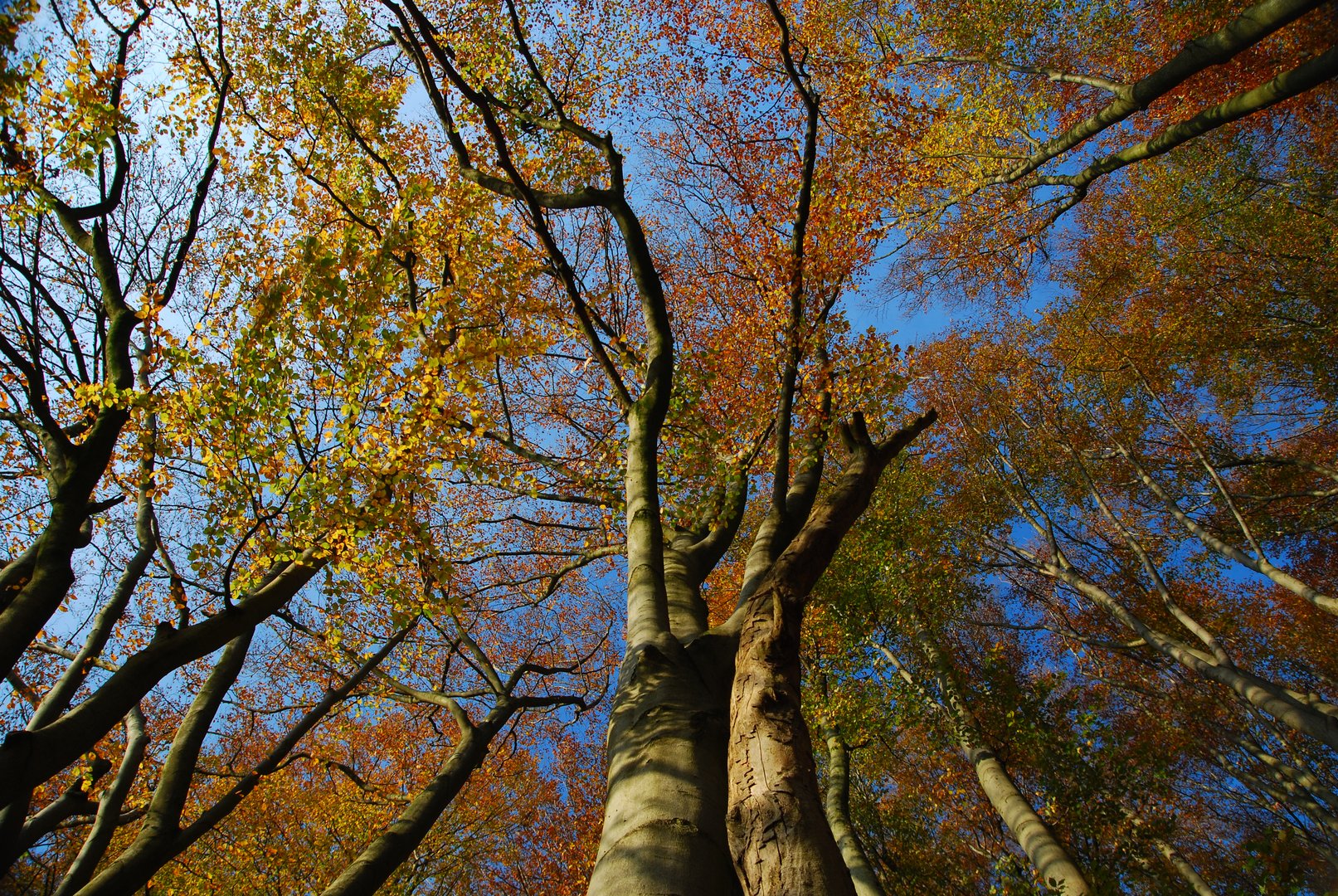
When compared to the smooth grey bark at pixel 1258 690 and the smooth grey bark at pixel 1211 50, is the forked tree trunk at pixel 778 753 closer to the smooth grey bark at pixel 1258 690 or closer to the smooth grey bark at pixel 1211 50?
the smooth grey bark at pixel 1211 50

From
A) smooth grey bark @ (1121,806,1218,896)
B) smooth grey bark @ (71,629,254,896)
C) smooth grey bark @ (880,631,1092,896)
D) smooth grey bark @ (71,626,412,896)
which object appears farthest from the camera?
smooth grey bark @ (1121,806,1218,896)

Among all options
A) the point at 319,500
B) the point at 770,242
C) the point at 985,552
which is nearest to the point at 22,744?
the point at 319,500

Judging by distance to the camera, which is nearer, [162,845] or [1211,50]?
[162,845]

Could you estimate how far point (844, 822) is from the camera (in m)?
8.42

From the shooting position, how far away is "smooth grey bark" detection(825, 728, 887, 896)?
24.2ft

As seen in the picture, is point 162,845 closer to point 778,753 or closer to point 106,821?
point 106,821

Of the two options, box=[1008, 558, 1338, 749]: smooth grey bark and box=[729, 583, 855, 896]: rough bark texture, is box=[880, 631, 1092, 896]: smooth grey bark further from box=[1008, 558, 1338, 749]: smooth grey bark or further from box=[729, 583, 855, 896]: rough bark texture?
box=[729, 583, 855, 896]: rough bark texture

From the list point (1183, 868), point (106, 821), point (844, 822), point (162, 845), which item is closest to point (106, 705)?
point (162, 845)

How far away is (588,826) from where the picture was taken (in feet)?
59.1

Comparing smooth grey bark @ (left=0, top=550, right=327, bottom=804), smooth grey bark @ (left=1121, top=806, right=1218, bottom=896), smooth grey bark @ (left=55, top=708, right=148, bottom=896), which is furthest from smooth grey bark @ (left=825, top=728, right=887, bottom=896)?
smooth grey bark @ (left=55, top=708, right=148, bottom=896)

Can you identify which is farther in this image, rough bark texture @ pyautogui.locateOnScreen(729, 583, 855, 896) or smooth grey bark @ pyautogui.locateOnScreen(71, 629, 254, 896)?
smooth grey bark @ pyautogui.locateOnScreen(71, 629, 254, 896)

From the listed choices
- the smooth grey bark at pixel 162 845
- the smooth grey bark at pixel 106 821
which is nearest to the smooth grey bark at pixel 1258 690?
the smooth grey bark at pixel 162 845

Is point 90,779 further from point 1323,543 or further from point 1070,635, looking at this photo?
point 1323,543

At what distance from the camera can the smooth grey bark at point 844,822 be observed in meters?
7.39
